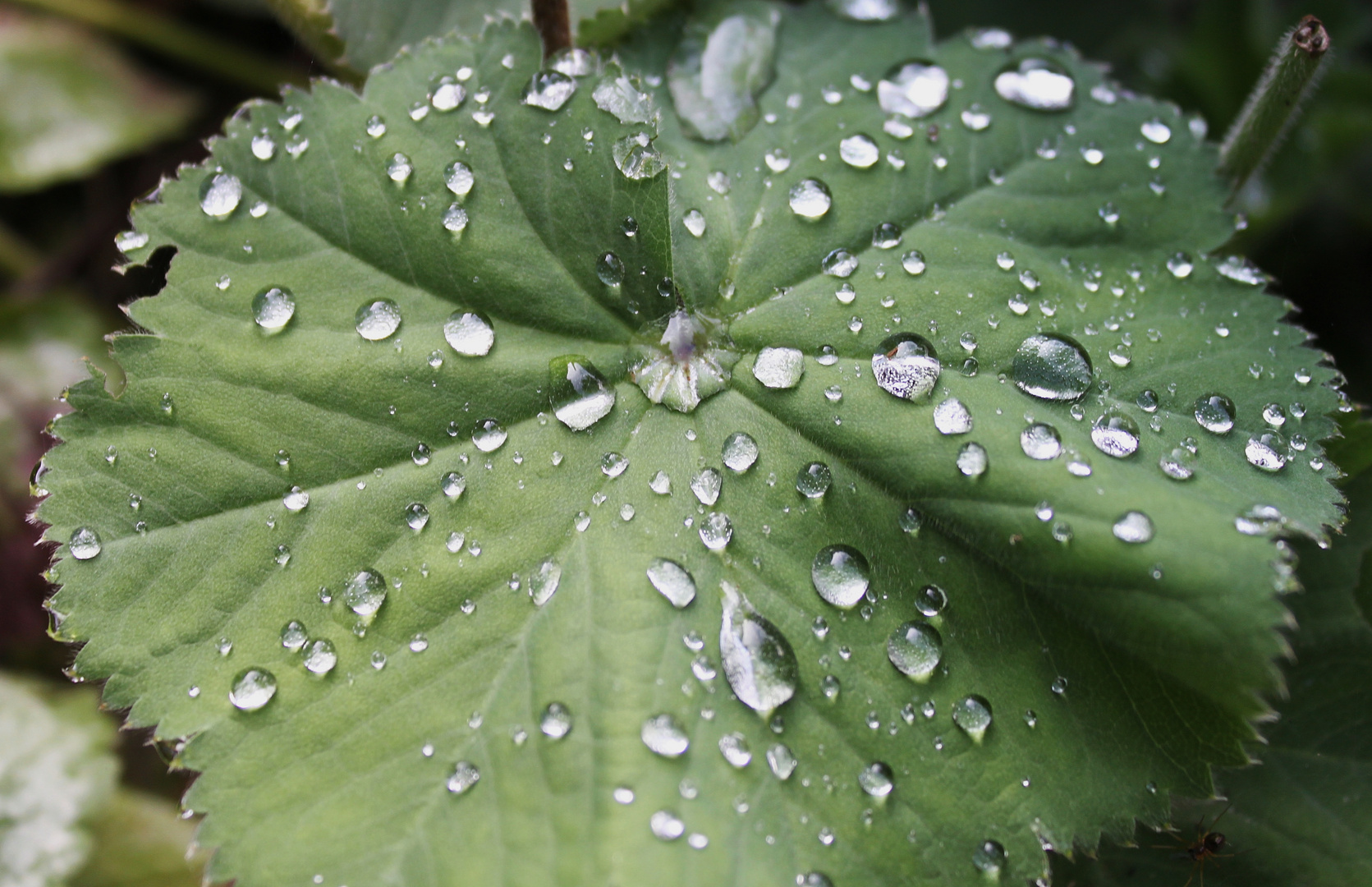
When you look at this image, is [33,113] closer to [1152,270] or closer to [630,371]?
[630,371]

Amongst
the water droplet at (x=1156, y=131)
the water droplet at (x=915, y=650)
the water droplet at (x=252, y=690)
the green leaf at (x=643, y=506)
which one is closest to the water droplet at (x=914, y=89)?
the green leaf at (x=643, y=506)

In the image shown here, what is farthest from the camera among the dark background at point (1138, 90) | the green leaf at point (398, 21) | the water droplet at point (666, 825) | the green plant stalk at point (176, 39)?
the green plant stalk at point (176, 39)

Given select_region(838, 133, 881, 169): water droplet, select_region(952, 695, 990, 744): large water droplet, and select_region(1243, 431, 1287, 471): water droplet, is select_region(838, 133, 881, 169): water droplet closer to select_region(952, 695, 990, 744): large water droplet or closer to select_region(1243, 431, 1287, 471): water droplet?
select_region(1243, 431, 1287, 471): water droplet

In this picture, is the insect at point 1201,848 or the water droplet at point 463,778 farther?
the insect at point 1201,848

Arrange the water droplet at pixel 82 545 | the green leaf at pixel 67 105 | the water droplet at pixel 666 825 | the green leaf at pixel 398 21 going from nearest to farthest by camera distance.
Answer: the water droplet at pixel 666 825
the water droplet at pixel 82 545
the green leaf at pixel 398 21
the green leaf at pixel 67 105

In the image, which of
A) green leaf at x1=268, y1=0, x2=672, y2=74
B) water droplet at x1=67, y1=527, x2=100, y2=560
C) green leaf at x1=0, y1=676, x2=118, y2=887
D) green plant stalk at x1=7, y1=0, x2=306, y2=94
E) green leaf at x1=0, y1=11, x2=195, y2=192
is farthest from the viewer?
green plant stalk at x1=7, y1=0, x2=306, y2=94

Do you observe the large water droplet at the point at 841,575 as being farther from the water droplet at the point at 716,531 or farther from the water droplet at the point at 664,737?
the water droplet at the point at 664,737

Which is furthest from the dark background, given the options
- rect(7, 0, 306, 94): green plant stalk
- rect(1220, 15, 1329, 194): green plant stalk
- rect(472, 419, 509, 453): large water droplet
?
rect(472, 419, 509, 453): large water droplet
